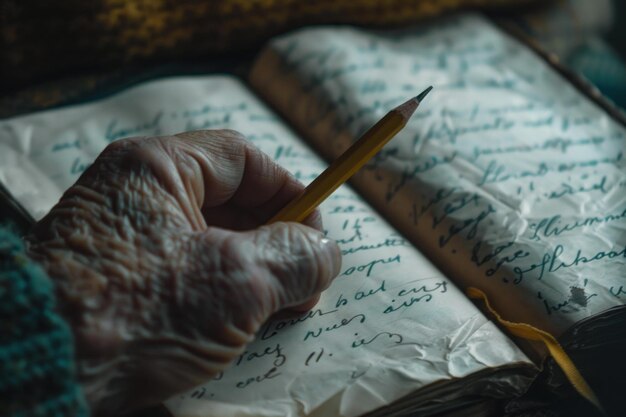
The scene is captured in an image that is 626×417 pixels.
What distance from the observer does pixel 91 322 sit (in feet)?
1.28

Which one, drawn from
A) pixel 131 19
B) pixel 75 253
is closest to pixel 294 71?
pixel 131 19

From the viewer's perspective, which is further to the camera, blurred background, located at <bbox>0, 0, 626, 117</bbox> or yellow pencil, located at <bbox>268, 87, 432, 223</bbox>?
blurred background, located at <bbox>0, 0, 626, 117</bbox>

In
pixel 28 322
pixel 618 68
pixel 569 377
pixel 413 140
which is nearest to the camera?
pixel 28 322

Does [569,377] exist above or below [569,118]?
below

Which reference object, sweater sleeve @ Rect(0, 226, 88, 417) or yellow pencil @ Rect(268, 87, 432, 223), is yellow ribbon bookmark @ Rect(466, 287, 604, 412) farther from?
sweater sleeve @ Rect(0, 226, 88, 417)

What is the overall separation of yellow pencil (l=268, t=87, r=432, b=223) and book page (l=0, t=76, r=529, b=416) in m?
0.08

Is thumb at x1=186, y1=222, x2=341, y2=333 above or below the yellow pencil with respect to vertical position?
below

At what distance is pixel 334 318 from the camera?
0.53 metres

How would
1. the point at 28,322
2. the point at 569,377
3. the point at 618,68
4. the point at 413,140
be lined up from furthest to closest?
the point at 618,68 → the point at 413,140 → the point at 569,377 → the point at 28,322

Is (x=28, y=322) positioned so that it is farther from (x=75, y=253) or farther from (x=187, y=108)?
(x=187, y=108)

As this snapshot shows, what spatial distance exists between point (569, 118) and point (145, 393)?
0.52 metres

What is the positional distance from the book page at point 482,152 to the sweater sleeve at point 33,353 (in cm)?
33

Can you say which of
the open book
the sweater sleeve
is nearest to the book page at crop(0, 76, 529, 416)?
the open book

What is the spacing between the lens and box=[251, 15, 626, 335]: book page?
0.56 metres
